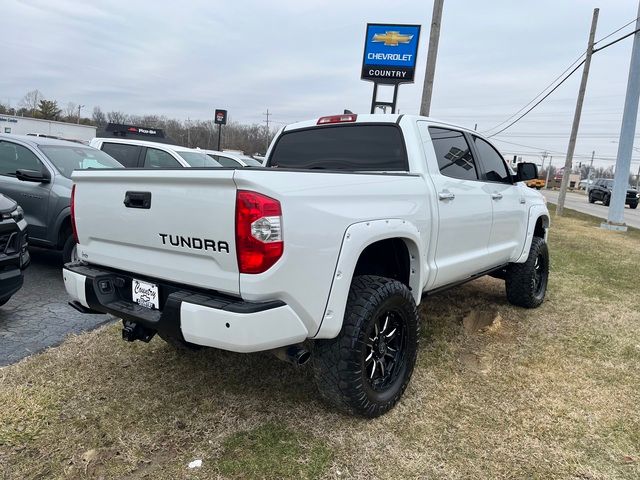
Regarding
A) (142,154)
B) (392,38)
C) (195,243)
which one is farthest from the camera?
(392,38)

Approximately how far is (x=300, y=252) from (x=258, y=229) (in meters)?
0.24

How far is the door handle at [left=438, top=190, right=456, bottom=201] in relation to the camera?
347cm

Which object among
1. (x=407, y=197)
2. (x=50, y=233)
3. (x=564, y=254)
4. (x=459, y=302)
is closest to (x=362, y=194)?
(x=407, y=197)

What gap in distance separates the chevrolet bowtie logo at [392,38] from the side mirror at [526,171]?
22.3 feet

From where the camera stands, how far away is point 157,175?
2.60 metres

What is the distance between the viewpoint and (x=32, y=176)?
18.9ft

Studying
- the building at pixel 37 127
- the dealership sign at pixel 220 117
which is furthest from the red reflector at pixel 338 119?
the building at pixel 37 127

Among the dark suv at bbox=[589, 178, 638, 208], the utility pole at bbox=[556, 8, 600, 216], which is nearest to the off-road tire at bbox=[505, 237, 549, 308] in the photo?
the utility pole at bbox=[556, 8, 600, 216]

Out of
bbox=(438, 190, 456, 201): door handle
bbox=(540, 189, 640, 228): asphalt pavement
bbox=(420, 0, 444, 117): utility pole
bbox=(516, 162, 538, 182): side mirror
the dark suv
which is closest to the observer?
bbox=(438, 190, 456, 201): door handle

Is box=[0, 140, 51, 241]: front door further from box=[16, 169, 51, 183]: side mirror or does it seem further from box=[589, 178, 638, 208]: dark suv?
box=[589, 178, 638, 208]: dark suv

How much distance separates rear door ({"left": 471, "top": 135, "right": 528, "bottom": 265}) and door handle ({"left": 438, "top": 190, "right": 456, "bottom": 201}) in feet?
2.79

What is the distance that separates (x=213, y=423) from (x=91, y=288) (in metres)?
1.08

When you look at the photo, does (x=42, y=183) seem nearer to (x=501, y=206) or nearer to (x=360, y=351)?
(x=360, y=351)

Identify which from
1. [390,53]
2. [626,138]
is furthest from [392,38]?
[626,138]
